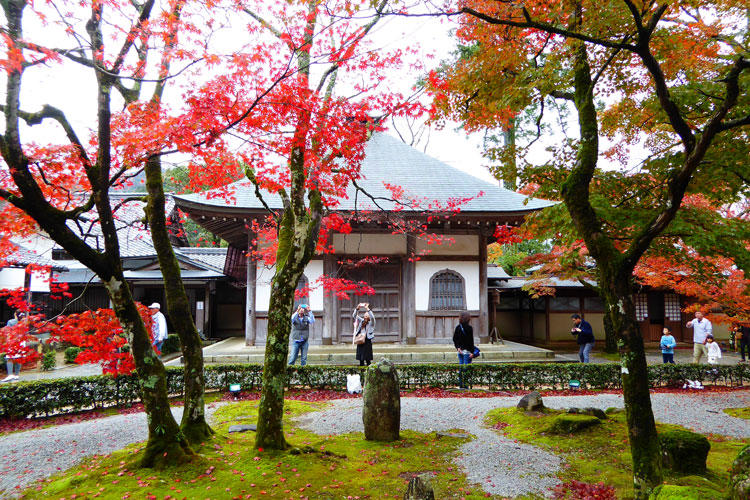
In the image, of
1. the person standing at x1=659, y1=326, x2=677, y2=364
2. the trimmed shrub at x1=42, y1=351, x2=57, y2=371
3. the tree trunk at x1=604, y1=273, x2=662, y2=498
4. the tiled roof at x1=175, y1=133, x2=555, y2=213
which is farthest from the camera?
the tiled roof at x1=175, y1=133, x2=555, y2=213

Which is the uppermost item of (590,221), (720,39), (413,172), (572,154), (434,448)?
(413,172)

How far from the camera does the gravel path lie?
14.6ft

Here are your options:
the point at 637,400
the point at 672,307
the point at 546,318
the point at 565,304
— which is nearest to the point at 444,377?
the point at 637,400

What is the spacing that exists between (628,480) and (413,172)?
12220 mm

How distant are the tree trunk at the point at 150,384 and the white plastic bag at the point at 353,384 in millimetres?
4883

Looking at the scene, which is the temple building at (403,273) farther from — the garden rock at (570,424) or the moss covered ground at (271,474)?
the moss covered ground at (271,474)

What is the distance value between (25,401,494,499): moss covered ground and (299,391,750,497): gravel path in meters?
0.34

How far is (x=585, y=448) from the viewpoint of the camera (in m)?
5.26

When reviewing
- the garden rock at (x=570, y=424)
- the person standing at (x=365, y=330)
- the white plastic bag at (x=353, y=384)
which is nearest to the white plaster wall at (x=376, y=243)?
the person standing at (x=365, y=330)

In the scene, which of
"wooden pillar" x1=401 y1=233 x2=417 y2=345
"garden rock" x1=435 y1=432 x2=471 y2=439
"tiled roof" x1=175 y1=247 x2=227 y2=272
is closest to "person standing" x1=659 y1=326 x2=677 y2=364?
"wooden pillar" x1=401 y1=233 x2=417 y2=345

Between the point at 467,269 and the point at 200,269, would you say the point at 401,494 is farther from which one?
the point at 200,269

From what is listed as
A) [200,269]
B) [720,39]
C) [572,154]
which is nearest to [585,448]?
[572,154]

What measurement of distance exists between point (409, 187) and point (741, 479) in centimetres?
1225

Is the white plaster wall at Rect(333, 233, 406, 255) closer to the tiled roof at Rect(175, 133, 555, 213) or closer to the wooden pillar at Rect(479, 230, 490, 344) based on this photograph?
the tiled roof at Rect(175, 133, 555, 213)
